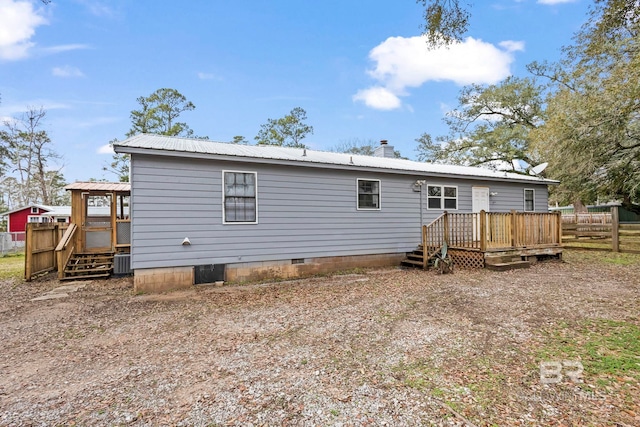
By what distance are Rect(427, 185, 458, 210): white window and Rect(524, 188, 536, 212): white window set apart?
12.2 ft

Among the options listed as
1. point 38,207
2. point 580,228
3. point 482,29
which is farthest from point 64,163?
point 580,228

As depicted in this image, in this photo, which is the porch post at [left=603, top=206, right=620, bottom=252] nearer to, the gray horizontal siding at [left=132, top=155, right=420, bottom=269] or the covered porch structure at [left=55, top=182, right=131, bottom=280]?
the gray horizontal siding at [left=132, top=155, right=420, bottom=269]

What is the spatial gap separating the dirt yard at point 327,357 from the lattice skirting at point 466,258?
216 centimetres

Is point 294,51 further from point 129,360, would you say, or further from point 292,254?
point 129,360

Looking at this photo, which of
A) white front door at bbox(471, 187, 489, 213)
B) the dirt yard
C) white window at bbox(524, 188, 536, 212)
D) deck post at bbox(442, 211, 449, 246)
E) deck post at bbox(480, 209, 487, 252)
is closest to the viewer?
the dirt yard

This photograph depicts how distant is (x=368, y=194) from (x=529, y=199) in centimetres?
751

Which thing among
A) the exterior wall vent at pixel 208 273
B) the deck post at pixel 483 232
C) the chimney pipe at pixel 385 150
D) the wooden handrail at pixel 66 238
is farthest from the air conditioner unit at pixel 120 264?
A: the chimney pipe at pixel 385 150

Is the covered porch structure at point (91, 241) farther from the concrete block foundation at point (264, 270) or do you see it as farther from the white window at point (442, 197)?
the white window at point (442, 197)

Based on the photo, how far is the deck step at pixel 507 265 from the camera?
27.1 feet

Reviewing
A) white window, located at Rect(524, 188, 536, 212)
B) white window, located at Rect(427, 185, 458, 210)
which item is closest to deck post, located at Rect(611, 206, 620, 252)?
white window, located at Rect(524, 188, 536, 212)

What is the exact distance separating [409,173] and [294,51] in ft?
34.5

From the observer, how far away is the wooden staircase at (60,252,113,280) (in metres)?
8.43

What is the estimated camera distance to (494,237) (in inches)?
354

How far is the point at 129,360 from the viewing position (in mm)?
3490
